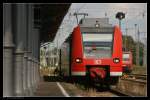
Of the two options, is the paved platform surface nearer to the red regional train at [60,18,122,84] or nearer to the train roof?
the red regional train at [60,18,122,84]

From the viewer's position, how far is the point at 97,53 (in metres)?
22.7

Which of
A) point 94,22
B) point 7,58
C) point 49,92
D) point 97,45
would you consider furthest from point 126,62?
point 7,58

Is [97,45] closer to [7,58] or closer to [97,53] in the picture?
[97,53]

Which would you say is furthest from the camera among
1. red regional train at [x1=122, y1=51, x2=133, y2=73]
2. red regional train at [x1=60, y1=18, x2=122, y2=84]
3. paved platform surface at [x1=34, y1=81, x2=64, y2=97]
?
red regional train at [x1=122, y1=51, x2=133, y2=73]

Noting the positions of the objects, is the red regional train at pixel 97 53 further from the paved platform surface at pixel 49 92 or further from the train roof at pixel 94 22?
the paved platform surface at pixel 49 92

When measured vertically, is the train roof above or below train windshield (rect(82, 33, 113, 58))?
above

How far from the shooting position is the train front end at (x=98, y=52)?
74.3 feet

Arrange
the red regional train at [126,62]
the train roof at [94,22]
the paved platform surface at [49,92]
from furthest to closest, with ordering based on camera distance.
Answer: the red regional train at [126,62], the train roof at [94,22], the paved platform surface at [49,92]

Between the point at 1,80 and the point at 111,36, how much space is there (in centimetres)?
887

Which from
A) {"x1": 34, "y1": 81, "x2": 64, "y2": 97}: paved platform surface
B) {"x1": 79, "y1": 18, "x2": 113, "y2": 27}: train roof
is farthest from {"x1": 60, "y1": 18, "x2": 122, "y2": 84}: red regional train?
{"x1": 34, "y1": 81, "x2": 64, "y2": 97}: paved platform surface

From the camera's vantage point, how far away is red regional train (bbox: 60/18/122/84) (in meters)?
22.7

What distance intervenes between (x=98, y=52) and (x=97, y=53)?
63 mm

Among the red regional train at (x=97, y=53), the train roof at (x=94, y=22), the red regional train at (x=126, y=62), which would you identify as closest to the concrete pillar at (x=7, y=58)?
the red regional train at (x=97, y=53)

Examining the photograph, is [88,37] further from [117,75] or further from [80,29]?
[117,75]
